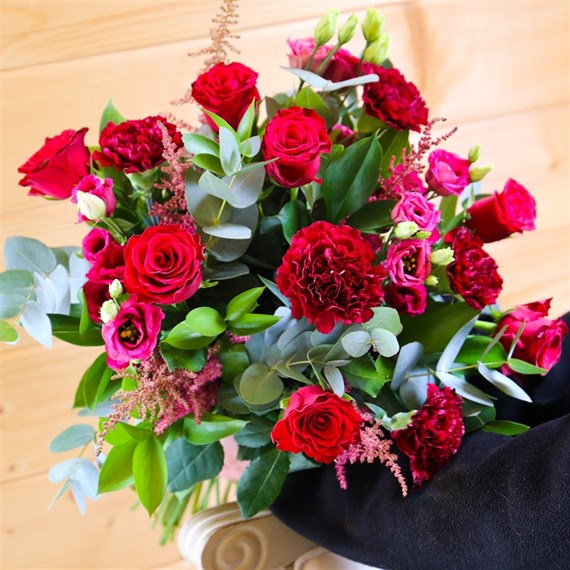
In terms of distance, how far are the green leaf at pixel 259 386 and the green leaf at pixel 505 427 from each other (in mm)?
201

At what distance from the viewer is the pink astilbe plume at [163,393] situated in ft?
1.56

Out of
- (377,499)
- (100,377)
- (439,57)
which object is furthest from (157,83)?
(377,499)

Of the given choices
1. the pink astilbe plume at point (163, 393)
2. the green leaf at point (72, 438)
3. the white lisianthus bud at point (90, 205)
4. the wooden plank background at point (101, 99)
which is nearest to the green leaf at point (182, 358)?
the pink astilbe plume at point (163, 393)

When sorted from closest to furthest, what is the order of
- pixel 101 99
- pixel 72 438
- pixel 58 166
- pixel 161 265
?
1. pixel 161 265
2. pixel 58 166
3. pixel 72 438
4. pixel 101 99

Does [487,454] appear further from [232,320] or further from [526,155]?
[526,155]

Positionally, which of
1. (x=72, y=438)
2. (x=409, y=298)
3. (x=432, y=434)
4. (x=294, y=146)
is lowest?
(x=72, y=438)

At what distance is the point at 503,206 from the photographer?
0.59 meters

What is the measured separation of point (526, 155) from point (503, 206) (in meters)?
0.61

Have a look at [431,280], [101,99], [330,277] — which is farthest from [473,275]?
[101,99]

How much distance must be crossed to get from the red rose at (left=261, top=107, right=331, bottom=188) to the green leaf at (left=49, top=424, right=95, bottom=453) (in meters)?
0.36

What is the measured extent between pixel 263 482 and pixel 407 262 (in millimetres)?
254

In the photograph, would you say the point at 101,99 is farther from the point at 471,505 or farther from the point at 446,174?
the point at 471,505

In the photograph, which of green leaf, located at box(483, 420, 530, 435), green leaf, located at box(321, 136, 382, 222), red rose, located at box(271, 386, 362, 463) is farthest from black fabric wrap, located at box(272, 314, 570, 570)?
green leaf, located at box(321, 136, 382, 222)

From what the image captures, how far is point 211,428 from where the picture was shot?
57 cm
